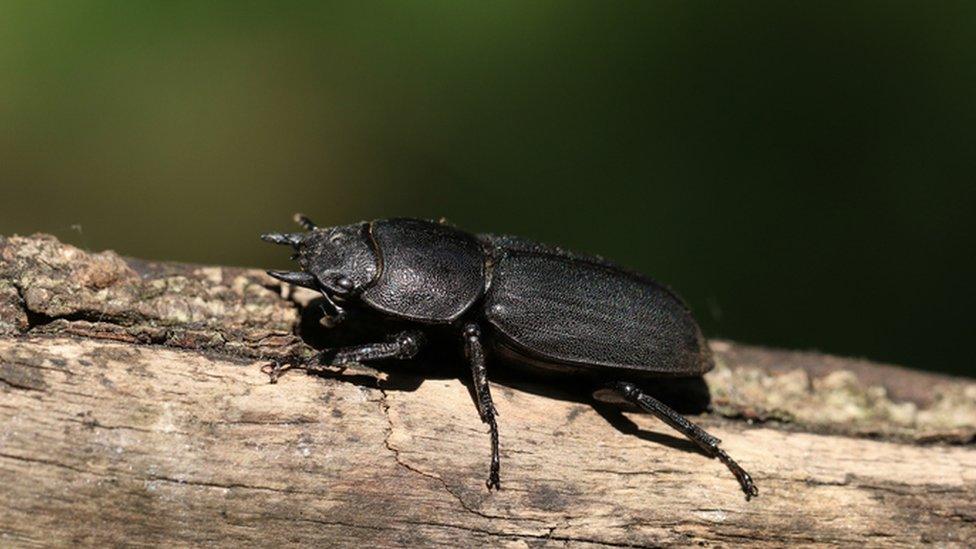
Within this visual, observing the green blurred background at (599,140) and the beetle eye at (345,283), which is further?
the green blurred background at (599,140)

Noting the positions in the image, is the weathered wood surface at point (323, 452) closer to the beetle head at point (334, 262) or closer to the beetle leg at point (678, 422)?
the beetle leg at point (678, 422)

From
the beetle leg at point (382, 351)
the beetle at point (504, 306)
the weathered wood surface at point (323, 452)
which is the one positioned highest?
the beetle at point (504, 306)

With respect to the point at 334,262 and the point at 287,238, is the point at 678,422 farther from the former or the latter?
the point at 287,238

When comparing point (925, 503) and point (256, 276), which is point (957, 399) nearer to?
point (925, 503)

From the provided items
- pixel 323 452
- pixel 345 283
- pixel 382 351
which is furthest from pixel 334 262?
pixel 323 452

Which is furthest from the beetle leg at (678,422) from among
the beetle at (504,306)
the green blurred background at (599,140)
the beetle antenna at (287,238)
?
the green blurred background at (599,140)

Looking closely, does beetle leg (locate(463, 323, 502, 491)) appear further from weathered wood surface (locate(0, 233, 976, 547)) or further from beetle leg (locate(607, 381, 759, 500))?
beetle leg (locate(607, 381, 759, 500))

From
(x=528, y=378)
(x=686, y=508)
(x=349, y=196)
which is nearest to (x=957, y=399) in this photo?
(x=686, y=508)

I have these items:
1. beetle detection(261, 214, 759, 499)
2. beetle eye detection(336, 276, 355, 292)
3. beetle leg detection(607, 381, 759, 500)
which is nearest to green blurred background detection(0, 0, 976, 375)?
beetle detection(261, 214, 759, 499)
